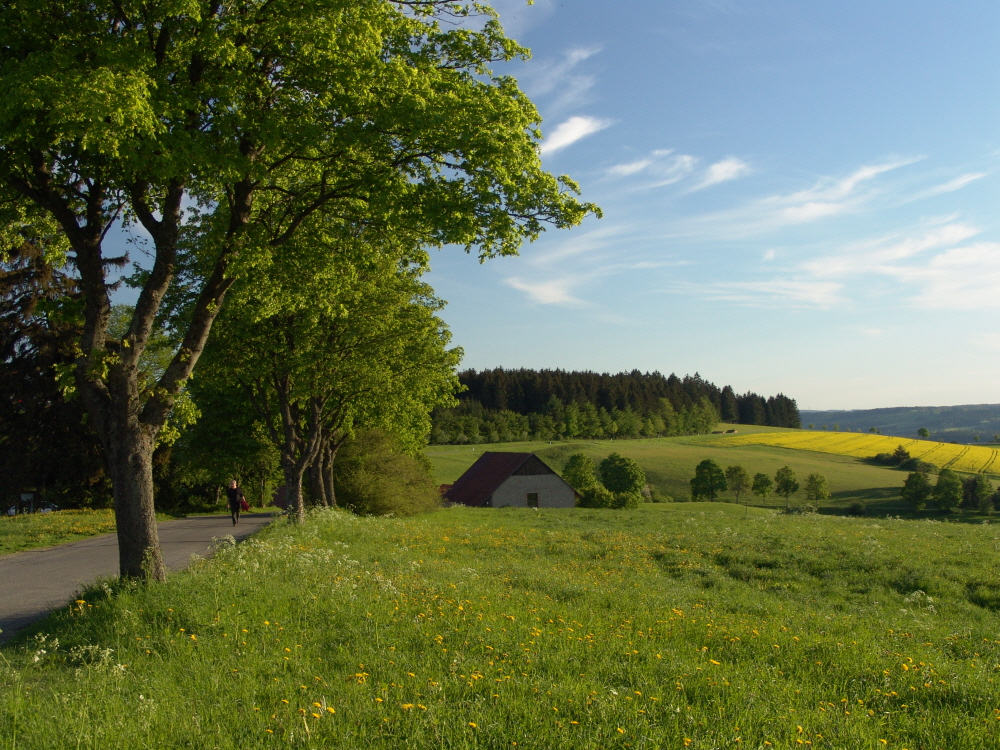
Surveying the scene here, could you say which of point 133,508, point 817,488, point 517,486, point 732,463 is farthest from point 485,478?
point 133,508

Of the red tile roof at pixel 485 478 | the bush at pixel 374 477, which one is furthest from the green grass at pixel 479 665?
the red tile roof at pixel 485 478

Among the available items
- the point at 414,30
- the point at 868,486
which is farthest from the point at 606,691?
the point at 868,486

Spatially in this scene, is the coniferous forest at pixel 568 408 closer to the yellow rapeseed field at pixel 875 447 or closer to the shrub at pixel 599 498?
the yellow rapeseed field at pixel 875 447

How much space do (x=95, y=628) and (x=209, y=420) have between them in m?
24.3

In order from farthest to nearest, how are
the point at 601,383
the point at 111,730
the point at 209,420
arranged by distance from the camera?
the point at 601,383, the point at 209,420, the point at 111,730

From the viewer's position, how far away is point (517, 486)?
6600 centimetres

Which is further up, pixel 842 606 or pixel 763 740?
pixel 763 740

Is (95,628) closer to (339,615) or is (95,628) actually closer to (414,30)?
(339,615)

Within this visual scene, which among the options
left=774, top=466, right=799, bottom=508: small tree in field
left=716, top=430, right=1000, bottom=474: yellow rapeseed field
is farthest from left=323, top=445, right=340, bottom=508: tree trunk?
left=716, top=430, right=1000, bottom=474: yellow rapeseed field

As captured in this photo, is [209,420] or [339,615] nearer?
[339,615]

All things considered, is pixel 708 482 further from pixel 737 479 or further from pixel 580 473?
pixel 580 473

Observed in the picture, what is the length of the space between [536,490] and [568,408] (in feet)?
243

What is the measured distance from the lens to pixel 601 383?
517ft

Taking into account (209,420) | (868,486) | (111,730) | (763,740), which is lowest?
(868,486)
